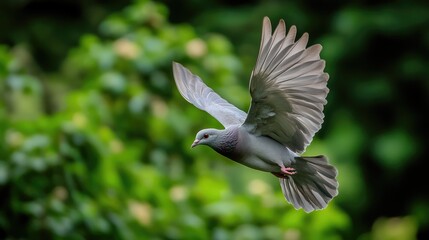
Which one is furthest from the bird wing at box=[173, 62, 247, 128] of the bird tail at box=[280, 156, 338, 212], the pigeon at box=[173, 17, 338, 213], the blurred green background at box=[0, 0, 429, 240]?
the blurred green background at box=[0, 0, 429, 240]

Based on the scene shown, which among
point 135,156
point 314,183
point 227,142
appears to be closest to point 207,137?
point 227,142

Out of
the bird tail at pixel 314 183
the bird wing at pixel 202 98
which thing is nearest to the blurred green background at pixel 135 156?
the bird wing at pixel 202 98

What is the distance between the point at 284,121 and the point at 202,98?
0.57 metres

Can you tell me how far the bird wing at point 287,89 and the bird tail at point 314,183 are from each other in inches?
5.3

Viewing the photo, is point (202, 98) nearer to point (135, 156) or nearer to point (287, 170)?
point (287, 170)

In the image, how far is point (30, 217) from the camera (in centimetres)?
461

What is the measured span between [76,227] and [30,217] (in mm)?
204

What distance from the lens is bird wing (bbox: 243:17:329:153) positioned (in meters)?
2.49

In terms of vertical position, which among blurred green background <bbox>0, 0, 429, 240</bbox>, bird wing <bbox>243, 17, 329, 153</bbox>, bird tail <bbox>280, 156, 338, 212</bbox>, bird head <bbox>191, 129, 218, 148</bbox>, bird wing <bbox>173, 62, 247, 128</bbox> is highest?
blurred green background <bbox>0, 0, 429, 240</bbox>

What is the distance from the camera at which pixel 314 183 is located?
9.65 ft

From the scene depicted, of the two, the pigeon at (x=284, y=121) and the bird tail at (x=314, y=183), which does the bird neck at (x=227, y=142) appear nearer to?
the pigeon at (x=284, y=121)

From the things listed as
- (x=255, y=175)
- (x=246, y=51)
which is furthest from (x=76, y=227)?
(x=246, y=51)

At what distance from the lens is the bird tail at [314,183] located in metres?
2.92

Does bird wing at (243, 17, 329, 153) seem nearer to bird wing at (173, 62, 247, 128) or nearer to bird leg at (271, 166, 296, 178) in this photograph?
bird leg at (271, 166, 296, 178)
